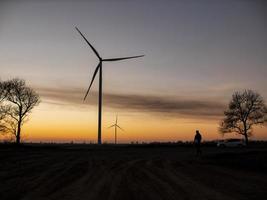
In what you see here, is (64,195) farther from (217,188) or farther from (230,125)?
(230,125)

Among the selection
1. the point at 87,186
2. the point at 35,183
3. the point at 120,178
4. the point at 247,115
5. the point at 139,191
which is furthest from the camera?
the point at 247,115

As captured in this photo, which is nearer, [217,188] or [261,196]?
[261,196]

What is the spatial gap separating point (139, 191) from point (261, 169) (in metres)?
12.3

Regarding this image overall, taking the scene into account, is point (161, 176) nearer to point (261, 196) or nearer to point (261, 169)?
point (261, 196)

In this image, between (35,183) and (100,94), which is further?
(100,94)

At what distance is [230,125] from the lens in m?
82.6

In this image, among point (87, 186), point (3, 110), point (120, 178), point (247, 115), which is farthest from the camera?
point (247, 115)

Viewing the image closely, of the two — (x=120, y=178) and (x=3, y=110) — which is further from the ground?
(x=3, y=110)

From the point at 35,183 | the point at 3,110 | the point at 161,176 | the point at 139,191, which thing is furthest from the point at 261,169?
the point at 3,110

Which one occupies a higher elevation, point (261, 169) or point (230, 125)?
point (230, 125)

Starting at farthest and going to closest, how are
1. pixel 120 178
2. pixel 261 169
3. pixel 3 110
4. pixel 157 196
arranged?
pixel 3 110
pixel 261 169
pixel 120 178
pixel 157 196

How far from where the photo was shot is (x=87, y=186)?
13969 millimetres

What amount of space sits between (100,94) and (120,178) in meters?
30.6

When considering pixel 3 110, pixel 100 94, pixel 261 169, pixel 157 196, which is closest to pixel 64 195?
pixel 157 196
